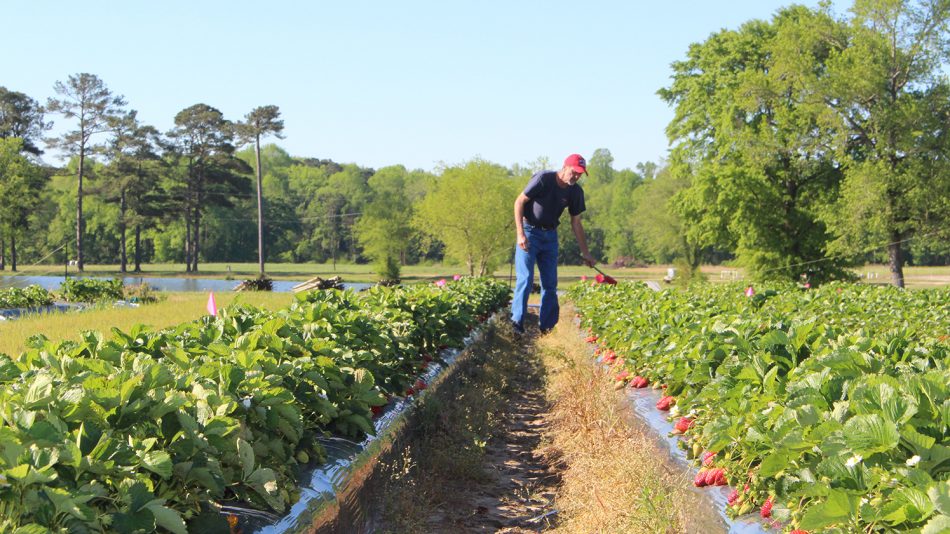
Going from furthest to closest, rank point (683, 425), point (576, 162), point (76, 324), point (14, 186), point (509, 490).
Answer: point (14, 186) < point (76, 324) < point (576, 162) < point (509, 490) < point (683, 425)

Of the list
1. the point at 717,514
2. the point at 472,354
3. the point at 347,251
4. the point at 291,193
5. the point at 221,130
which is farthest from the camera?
the point at 291,193

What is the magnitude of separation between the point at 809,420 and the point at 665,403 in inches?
110

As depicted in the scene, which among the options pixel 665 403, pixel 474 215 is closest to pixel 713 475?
pixel 665 403

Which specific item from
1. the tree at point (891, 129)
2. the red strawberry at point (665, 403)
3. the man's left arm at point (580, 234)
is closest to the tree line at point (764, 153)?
the tree at point (891, 129)

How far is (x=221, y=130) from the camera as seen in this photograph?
74562 mm

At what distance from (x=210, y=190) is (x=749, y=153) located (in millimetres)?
53092

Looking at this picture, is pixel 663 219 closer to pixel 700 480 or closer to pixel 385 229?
pixel 385 229

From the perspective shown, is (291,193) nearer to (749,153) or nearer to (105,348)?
(749,153)

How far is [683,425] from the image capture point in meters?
5.08

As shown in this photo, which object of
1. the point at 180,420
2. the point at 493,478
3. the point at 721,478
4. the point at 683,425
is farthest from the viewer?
the point at 493,478

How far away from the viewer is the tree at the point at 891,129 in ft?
112

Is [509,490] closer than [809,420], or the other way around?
[809,420]

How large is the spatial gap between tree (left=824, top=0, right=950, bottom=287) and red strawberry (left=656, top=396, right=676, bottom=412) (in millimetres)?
31536

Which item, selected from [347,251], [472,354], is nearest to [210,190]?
[347,251]
